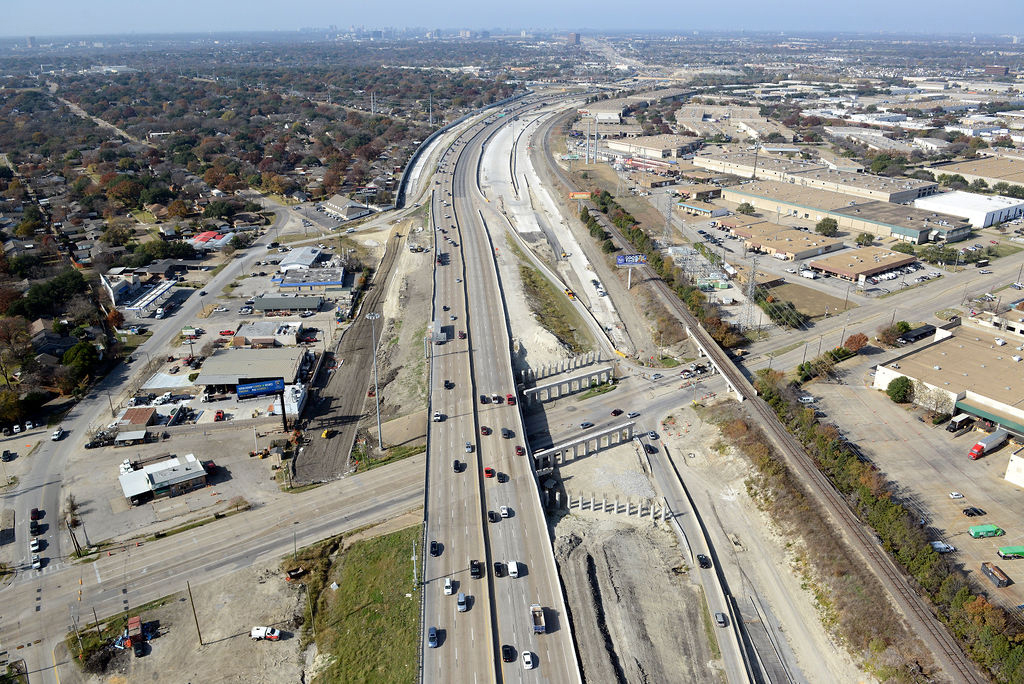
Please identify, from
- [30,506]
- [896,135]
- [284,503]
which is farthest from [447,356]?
[896,135]

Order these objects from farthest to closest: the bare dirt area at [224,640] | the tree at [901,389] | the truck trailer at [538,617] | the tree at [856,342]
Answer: the tree at [856,342] < the tree at [901,389] < the bare dirt area at [224,640] < the truck trailer at [538,617]

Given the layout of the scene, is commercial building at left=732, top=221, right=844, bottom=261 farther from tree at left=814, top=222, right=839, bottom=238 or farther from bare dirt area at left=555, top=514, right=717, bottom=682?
bare dirt area at left=555, top=514, right=717, bottom=682

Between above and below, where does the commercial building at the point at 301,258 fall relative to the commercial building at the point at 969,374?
below

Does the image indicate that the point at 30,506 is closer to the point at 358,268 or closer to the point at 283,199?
the point at 358,268

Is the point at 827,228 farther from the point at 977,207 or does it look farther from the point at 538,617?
the point at 538,617

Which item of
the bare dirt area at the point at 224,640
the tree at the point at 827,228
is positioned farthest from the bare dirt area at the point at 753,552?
the tree at the point at 827,228

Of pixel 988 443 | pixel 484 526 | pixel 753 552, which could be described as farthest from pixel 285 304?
pixel 988 443

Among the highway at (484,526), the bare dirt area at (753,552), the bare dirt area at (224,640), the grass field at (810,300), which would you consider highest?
the highway at (484,526)

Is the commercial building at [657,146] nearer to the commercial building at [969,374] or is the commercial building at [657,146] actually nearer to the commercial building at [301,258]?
the commercial building at [301,258]
